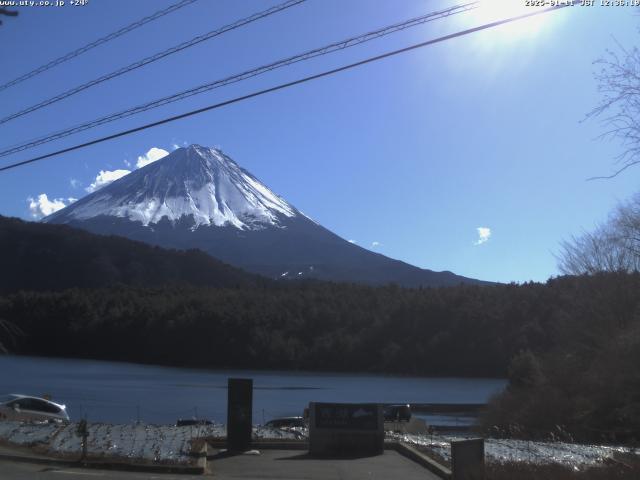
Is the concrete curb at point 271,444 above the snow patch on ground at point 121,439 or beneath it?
beneath

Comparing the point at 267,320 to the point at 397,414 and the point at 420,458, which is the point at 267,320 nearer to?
the point at 397,414

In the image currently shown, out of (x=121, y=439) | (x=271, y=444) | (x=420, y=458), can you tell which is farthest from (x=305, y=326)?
(x=420, y=458)

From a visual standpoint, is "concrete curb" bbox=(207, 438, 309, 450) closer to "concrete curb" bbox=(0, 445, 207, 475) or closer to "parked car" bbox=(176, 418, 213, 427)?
"concrete curb" bbox=(0, 445, 207, 475)

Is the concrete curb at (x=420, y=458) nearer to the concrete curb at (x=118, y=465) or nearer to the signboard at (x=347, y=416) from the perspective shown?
the signboard at (x=347, y=416)

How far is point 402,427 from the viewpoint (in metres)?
28.2

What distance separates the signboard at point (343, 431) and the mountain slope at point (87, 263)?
99.6m

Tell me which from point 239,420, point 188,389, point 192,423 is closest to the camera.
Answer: point 239,420

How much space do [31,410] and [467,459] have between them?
877 inches

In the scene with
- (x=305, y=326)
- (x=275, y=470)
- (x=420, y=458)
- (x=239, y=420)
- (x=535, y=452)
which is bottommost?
(x=275, y=470)

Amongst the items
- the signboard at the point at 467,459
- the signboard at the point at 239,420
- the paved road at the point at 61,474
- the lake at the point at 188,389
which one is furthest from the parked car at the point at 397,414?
the signboard at the point at 467,459

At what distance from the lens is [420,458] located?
52.3 ft

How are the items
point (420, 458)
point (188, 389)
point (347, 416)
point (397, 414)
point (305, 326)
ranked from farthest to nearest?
1. point (305, 326)
2. point (188, 389)
3. point (397, 414)
4. point (347, 416)
5. point (420, 458)

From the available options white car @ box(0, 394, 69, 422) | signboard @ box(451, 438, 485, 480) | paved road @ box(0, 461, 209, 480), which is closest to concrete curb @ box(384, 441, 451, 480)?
signboard @ box(451, 438, 485, 480)

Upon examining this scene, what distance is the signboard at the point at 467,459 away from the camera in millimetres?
12008
